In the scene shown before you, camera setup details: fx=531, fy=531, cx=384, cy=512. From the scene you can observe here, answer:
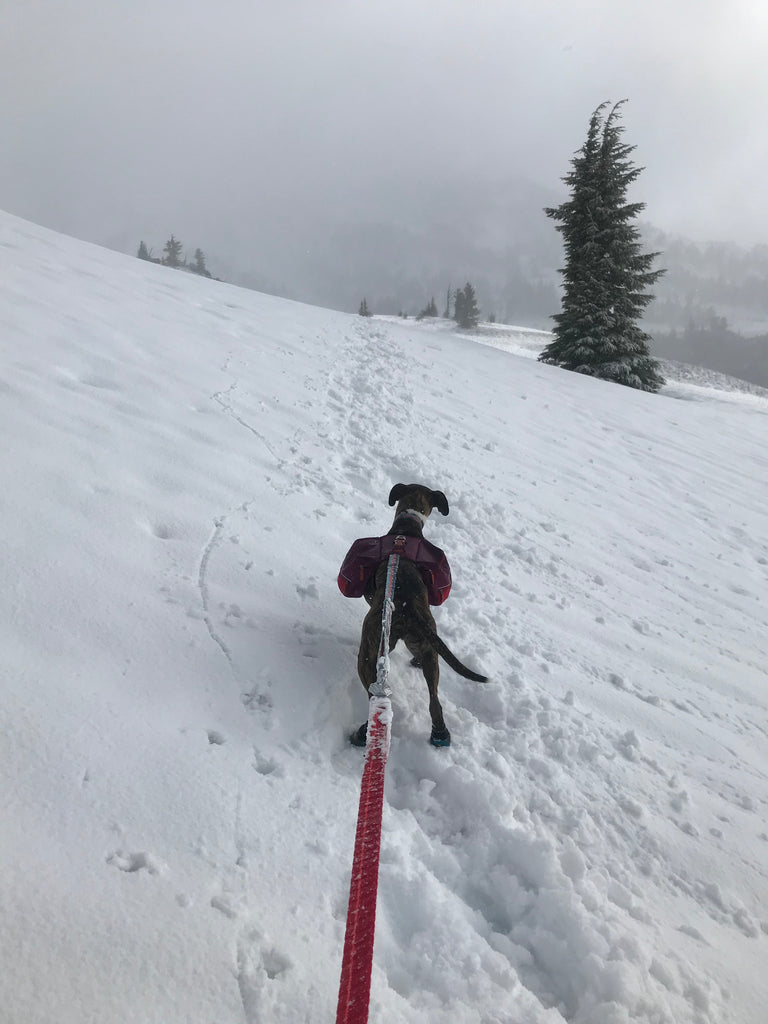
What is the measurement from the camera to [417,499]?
3568 mm

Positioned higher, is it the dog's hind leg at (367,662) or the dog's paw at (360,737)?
the dog's hind leg at (367,662)

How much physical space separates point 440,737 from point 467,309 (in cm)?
7112

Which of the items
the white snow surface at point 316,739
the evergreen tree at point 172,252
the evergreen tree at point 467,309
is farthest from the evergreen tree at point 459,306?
the white snow surface at point 316,739

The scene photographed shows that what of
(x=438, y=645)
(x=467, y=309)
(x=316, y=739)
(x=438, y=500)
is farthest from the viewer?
(x=467, y=309)

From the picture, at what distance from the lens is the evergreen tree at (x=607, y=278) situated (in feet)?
51.5

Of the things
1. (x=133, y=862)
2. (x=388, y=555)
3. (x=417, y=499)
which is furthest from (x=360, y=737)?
(x=417, y=499)

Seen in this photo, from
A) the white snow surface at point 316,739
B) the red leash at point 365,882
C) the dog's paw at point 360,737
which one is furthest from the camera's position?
the dog's paw at point 360,737

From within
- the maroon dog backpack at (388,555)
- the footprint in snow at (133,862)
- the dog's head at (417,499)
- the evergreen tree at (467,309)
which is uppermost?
the evergreen tree at (467,309)

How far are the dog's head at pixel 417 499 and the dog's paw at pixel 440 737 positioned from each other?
1.40 metres

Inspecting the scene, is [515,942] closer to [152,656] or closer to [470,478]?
[152,656]

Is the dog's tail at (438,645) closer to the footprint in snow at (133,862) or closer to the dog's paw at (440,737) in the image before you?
the dog's paw at (440,737)

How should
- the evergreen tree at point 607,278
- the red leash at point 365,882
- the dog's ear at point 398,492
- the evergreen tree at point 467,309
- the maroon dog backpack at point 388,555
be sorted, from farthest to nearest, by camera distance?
the evergreen tree at point 467,309 < the evergreen tree at point 607,278 < the dog's ear at point 398,492 < the maroon dog backpack at point 388,555 < the red leash at point 365,882

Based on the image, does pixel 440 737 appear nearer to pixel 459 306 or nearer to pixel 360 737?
pixel 360 737

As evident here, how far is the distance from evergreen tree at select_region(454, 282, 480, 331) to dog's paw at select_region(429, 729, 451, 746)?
68.1m
